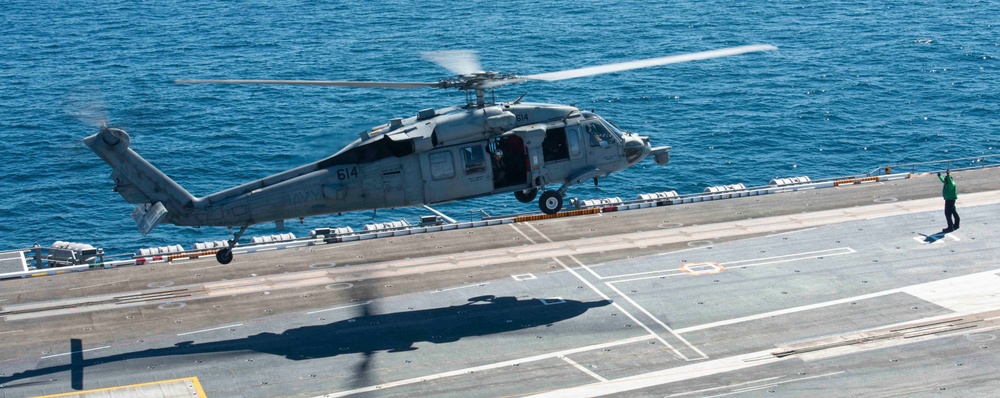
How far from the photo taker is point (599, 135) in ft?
127

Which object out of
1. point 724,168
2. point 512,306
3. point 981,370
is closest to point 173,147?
point 724,168

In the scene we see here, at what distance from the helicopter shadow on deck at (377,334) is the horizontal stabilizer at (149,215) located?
4.19 metres

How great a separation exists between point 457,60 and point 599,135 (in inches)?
258

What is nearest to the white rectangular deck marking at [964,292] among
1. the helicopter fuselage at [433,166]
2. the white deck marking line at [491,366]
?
the white deck marking line at [491,366]

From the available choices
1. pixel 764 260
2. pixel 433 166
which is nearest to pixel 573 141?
pixel 433 166

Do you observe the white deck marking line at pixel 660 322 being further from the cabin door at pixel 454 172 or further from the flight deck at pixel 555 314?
the cabin door at pixel 454 172

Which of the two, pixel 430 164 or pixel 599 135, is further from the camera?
pixel 599 135

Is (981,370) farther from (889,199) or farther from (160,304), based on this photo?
(160,304)

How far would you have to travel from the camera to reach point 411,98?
88.9 metres

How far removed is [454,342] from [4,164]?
50.4m

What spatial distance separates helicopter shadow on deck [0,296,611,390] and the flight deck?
0.31 feet

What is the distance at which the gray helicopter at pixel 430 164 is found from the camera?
34469 mm

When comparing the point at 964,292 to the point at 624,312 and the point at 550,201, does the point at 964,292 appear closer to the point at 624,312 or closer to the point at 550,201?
the point at 624,312

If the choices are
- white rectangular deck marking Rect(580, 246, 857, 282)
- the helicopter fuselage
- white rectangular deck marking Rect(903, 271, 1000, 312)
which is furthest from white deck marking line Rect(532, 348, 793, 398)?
the helicopter fuselage
